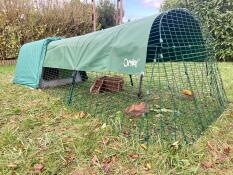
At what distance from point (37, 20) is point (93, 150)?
10.00m

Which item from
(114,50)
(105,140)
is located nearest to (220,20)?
(114,50)

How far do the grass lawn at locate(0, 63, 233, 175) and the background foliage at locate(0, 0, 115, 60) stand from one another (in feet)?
25.9

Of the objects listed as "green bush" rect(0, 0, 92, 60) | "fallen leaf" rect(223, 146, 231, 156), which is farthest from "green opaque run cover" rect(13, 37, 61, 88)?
"green bush" rect(0, 0, 92, 60)

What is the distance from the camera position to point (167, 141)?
280 centimetres

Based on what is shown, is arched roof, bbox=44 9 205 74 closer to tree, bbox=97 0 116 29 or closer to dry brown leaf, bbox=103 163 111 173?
dry brown leaf, bbox=103 163 111 173

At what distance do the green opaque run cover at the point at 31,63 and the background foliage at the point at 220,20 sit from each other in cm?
649

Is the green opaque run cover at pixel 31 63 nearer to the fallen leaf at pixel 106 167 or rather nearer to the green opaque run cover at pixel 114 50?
the green opaque run cover at pixel 114 50

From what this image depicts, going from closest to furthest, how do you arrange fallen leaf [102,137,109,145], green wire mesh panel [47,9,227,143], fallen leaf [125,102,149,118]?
fallen leaf [102,137,109,145], green wire mesh panel [47,9,227,143], fallen leaf [125,102,149,118]

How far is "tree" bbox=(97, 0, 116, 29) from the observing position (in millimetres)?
16500

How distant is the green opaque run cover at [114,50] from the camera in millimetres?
2594

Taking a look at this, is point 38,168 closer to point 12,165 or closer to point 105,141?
point 12,165

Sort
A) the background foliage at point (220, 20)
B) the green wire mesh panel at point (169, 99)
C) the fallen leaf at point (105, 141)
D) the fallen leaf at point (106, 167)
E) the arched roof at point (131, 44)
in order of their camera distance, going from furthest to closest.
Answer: the background foliage at point (220, 20) < the green wire mesh panel at point (169, 99) < the fallen leaf at point (105, 141) < the arched roof at point (131, 44) < the fallen leaf at point (106, 167)

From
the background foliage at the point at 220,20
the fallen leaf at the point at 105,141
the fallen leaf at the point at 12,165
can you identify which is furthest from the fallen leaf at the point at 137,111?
the background foliage at the point at 220,20

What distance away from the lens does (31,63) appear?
5844 mm
